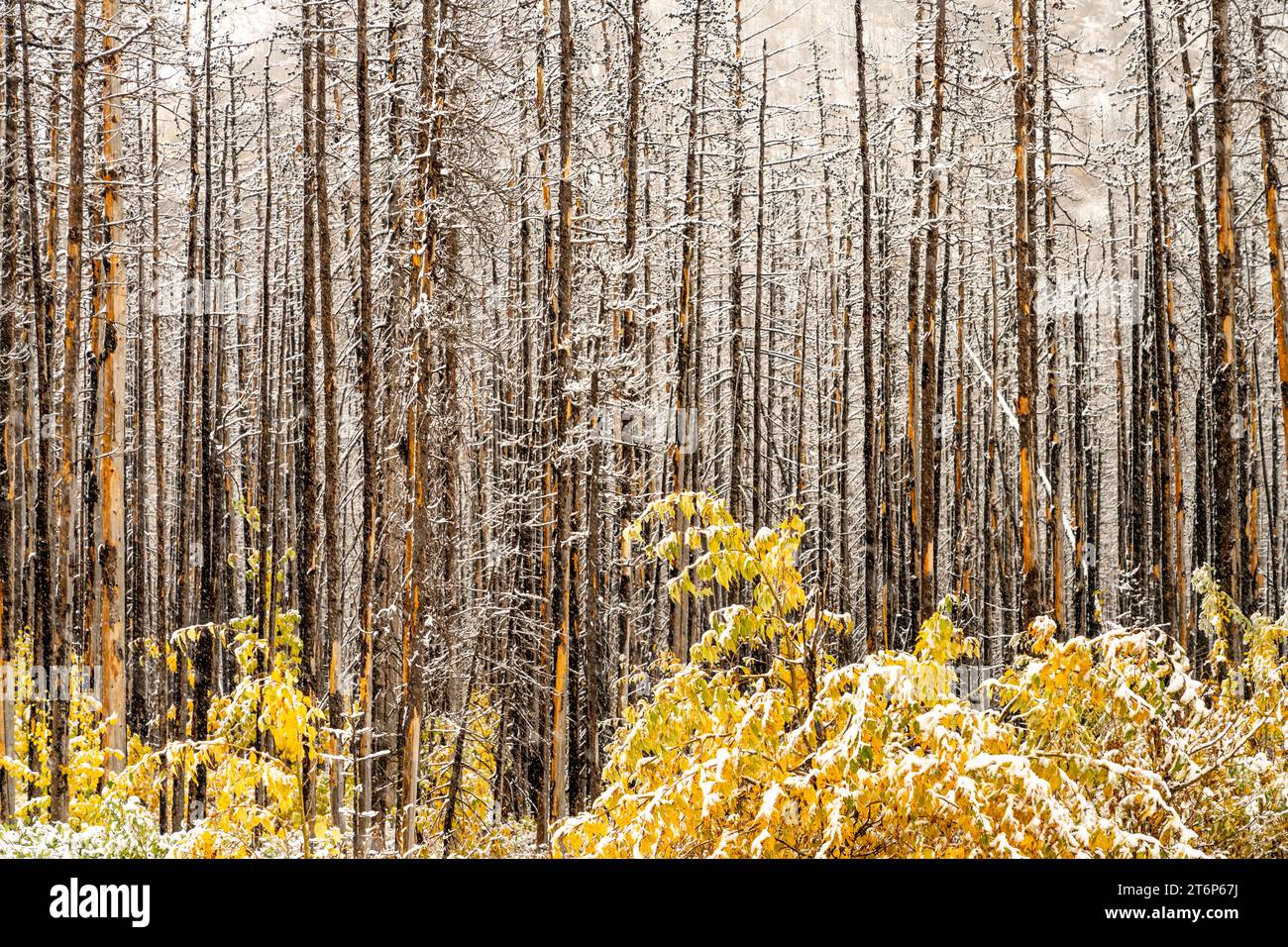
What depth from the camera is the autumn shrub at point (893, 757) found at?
4715mm

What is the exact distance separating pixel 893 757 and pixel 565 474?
7335 mm

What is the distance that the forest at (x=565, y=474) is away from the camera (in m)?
5.43

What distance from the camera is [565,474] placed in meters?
11.7

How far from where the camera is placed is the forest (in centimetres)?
543

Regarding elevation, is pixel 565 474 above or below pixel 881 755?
above

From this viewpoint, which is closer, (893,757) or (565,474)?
(893,757)

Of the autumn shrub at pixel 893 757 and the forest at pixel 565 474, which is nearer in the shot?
the autumn shrub at pixel 893 757

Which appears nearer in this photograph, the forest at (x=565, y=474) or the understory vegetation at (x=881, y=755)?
the understory vegetation at (x=881, y=755)

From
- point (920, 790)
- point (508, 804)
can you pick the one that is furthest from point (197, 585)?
point (920, 790)

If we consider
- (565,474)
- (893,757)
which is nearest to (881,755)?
(893,757)

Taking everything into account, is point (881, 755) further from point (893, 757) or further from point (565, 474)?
point (565, 474)

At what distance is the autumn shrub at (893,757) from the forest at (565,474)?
0.03 meters

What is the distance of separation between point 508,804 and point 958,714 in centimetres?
1473
